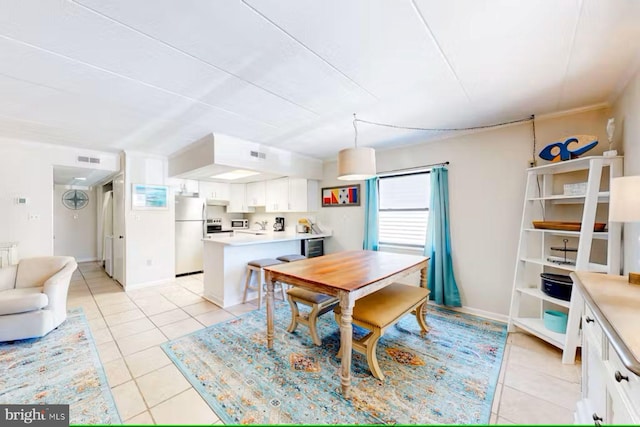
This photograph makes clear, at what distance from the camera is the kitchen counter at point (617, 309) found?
0.77 metres

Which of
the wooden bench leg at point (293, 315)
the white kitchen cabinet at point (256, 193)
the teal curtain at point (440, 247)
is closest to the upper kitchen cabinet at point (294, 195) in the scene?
the white kitchen cabinet at point (256, 193)

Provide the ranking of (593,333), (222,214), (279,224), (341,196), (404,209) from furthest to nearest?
(222,214) < (279,224) < (341,196) < (404,209) < (593,333)

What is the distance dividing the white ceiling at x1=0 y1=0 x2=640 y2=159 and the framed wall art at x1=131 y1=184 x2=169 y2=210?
1483mm

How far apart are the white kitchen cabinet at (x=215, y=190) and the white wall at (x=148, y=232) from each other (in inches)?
29.9

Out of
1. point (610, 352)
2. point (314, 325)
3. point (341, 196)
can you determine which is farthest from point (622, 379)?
point (341, 196)

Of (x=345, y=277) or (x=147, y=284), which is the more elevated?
(x=345, y=277)

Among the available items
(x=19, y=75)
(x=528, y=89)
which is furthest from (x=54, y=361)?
(x=528, y=89)

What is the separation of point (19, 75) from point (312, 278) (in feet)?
9.08

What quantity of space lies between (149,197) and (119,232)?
883 mm

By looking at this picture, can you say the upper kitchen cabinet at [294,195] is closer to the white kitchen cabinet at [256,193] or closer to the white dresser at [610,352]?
the white kitchen cabinet at [256,193]

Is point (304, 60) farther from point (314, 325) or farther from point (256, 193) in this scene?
point (256, 193)

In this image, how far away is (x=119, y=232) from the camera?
4.55 m

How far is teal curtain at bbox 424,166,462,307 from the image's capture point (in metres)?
3.36

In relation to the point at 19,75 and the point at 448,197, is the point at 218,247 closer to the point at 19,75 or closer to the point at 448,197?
the point at 19,75
